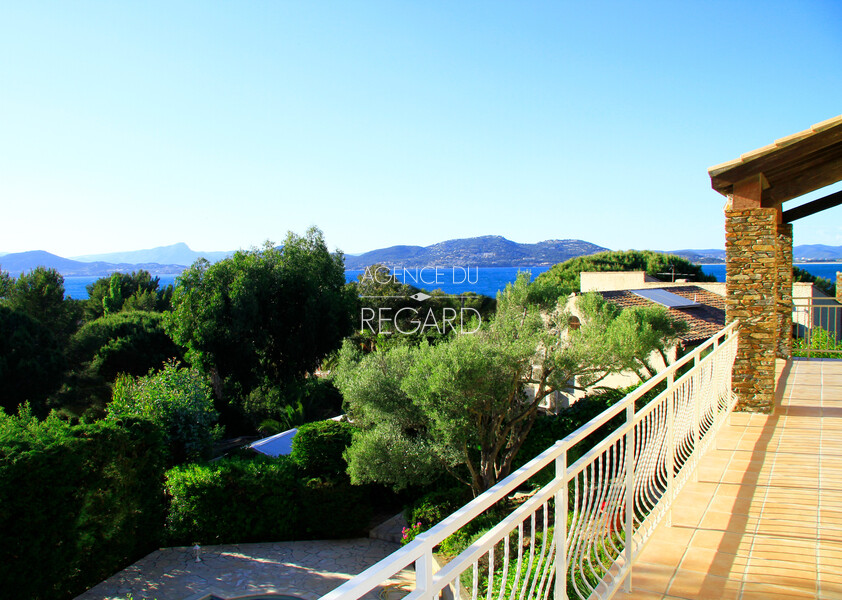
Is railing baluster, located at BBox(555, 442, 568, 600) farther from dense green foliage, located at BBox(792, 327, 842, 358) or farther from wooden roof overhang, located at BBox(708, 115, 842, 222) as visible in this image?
dense green foliage, located at BBox(792, 327, 842, 358)

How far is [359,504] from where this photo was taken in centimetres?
1154

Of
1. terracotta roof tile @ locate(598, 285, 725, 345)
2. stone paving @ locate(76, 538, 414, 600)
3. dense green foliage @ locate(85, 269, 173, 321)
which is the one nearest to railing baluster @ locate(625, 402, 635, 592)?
stone paving @ locate(76, 538, 414, 600)

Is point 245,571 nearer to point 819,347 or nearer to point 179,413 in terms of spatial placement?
point 179,413

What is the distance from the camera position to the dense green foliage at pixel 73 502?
806cm

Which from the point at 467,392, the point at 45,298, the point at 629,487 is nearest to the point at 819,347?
the point at 467,392

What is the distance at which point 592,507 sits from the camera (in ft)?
8.20

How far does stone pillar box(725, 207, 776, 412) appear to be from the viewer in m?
6.40

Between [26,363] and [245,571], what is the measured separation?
Result: 16.9 m

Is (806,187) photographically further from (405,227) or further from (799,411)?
(405,227)

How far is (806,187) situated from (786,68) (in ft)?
56.3

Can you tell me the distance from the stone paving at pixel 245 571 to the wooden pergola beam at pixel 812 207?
8.53m

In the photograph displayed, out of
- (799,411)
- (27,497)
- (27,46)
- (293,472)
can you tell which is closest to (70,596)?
(27,497)

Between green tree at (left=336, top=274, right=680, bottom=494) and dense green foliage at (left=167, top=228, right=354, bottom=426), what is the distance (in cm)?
1001

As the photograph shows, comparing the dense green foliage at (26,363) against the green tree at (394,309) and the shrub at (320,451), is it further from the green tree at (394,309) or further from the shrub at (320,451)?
the shrub at (320,451)
